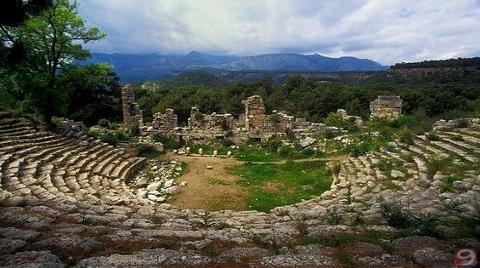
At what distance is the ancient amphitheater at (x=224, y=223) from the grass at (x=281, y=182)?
1185mm

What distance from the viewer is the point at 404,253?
15.8 ft

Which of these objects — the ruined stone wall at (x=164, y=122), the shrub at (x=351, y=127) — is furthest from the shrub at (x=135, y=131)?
the shrub at (x=351, y=127)

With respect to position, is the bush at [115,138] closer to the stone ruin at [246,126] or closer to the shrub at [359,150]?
the stone ruin at [246,126]

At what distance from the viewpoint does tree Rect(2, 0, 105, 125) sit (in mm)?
17219

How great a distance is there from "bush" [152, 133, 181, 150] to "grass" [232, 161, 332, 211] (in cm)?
610

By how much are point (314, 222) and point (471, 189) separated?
4075 millimetres

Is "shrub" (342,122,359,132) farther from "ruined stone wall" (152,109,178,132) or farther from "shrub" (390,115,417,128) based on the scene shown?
"ruined stone wall" (152,109,178,132)

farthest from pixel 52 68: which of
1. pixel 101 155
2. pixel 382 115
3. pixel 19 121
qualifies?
pixel 382 115

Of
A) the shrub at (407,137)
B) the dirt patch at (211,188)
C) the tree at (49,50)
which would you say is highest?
the tree at (49,50)

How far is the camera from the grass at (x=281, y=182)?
12672mm

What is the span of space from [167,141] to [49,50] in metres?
7.83

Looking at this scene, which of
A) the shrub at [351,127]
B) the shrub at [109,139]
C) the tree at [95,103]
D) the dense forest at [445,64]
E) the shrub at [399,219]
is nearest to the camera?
the shrub at [399,219]

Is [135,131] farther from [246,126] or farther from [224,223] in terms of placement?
[224,223]

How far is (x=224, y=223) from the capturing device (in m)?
7.41
